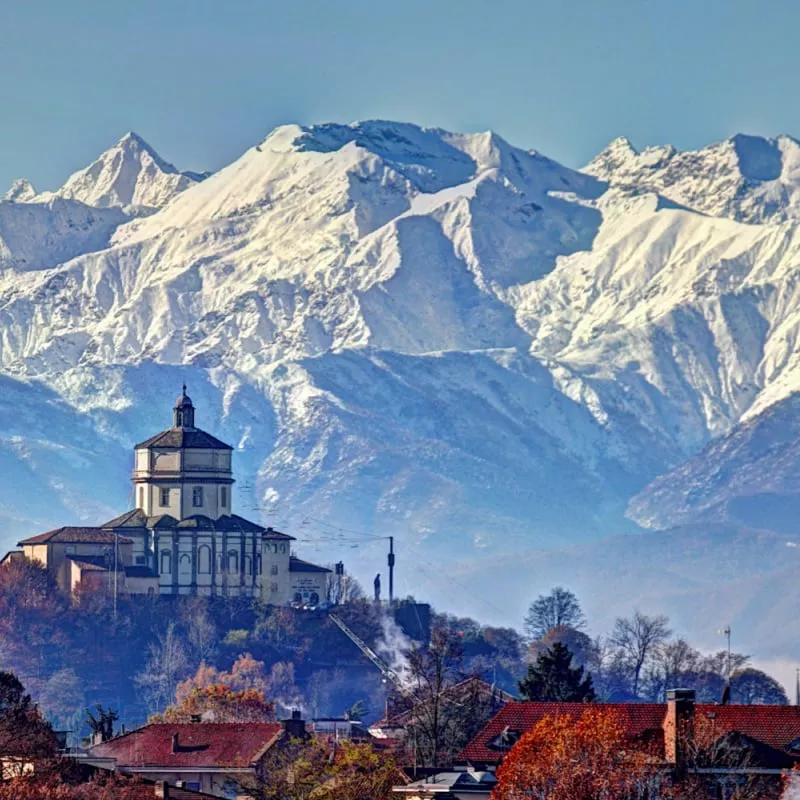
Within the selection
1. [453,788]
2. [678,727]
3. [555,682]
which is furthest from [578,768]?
[555,682]

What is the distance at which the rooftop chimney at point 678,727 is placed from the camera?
8500 centimetres

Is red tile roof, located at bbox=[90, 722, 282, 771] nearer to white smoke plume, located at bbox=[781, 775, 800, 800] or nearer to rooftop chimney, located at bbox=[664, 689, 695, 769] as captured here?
rooftop chimney, located at bbox=[664, 689, 695, 769]

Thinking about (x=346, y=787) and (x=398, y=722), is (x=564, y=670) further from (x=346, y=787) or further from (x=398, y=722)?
(x=346, y=787)

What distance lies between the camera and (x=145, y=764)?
362 ft

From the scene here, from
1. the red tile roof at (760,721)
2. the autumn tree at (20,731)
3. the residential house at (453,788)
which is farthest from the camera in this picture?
the red tile roof at (760,721)

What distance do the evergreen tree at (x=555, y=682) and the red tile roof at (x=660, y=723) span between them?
3739 centimetres

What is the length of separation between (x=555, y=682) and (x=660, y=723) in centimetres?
4858

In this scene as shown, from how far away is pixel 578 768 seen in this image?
7744 cm

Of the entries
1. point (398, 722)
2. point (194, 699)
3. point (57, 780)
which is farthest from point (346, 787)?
point (194, 699)

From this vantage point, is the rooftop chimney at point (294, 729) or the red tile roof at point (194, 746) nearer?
the red tile roof at point (194, 746)

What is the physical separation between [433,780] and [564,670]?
163ft

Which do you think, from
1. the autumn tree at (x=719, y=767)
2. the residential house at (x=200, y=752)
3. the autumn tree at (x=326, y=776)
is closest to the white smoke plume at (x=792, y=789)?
the autumn tree at (x=719, y=767)

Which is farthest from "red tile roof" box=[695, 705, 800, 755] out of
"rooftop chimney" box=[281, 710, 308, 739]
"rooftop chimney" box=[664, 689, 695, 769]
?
"rooftop chimney" box=[281, 710, 308, 739]

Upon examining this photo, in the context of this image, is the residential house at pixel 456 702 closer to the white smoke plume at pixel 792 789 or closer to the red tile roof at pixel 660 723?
the red tile roof at pixel 660 723
